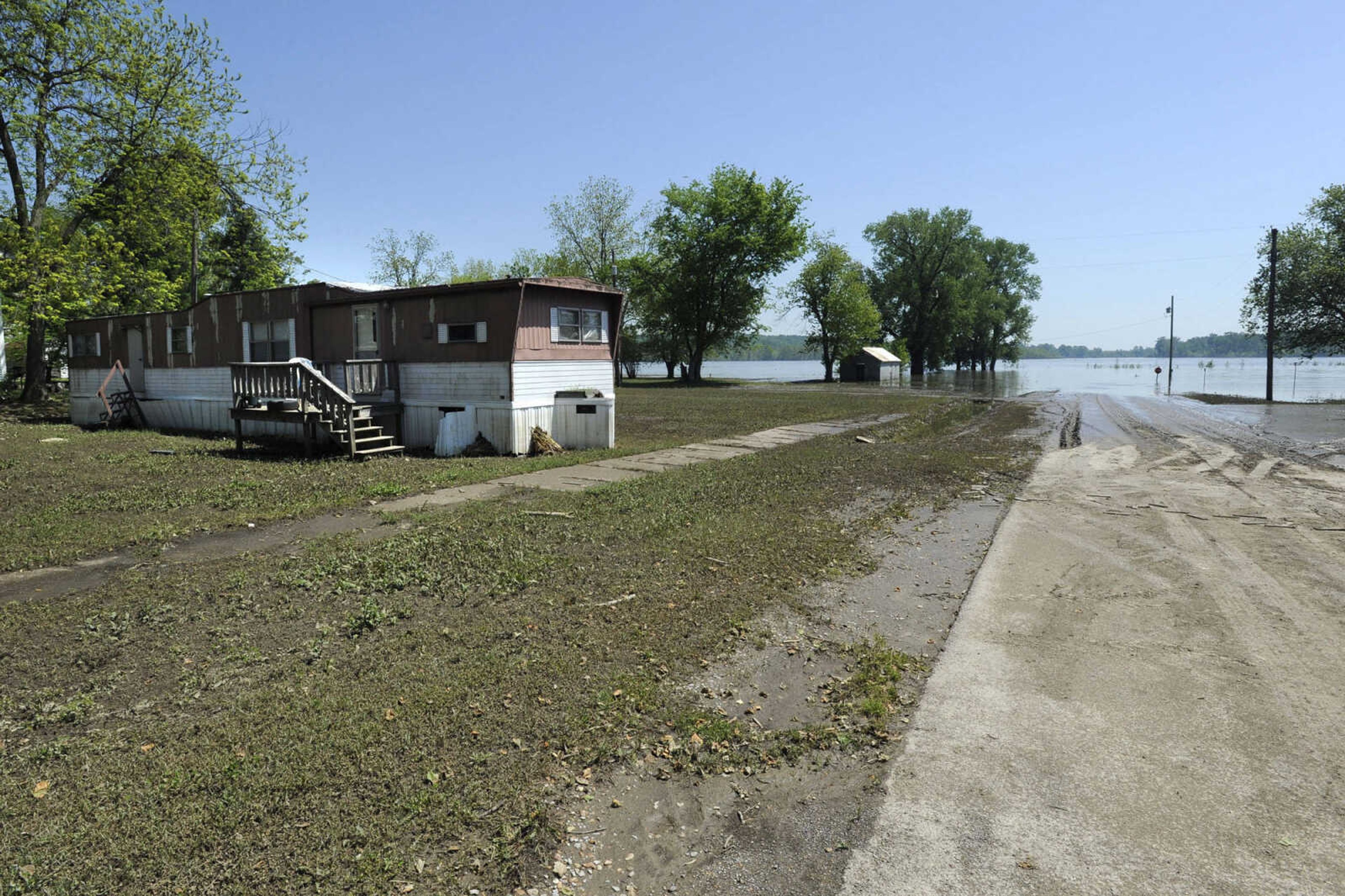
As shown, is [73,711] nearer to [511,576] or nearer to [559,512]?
[511,576]

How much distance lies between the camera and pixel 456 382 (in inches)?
642

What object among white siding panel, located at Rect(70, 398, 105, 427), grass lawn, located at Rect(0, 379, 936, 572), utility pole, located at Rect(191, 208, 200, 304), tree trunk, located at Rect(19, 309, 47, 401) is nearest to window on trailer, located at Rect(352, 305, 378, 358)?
grass lawn, located at Rect(0, 379, 936, 572)

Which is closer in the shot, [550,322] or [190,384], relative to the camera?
[550,322]

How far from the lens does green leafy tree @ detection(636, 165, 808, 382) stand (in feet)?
182

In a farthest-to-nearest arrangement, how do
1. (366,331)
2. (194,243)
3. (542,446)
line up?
(194,243), (366,331), (542,446)

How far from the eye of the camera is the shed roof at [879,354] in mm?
65188

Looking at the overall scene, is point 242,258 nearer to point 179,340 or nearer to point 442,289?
point 179,340

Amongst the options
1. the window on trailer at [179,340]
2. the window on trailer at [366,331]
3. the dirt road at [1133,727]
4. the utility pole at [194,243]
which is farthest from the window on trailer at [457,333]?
the utility pole at [194,243]

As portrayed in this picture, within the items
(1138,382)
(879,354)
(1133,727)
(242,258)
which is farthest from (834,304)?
(1133,727)

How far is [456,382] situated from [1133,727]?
14.5m

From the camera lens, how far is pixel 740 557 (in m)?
7.43

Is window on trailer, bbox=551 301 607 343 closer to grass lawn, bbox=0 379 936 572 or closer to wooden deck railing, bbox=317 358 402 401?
grass lawn, bbox=0 379 936 572

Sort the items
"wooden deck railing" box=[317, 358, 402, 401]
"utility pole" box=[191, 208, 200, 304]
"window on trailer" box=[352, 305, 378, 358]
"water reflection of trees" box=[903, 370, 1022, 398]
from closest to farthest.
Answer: "wooden deck railing" box=[317, 358, 402, 401] < "window on trailer" box=[352, 305, 378, 358] < "utility pole" box=[191, 208, 200, 304] < "water reflection of trees" box=[903, 370, 1022, 398]

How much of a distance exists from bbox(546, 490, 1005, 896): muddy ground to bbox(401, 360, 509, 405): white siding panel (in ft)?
36.8
